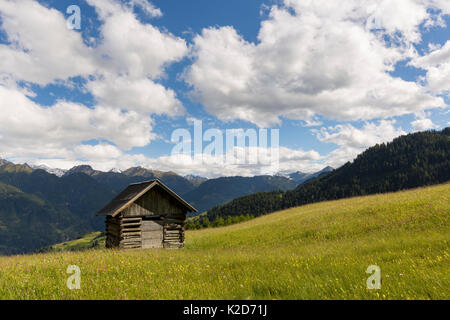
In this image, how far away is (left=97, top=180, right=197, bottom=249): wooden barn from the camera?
22.4 meters

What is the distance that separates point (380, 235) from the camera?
14844mm

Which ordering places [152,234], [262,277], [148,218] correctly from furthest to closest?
1. [148,218]
2. [152,234]
3. [262,277]

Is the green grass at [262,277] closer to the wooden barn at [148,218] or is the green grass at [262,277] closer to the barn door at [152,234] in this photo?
the wooden barn at [148,218]

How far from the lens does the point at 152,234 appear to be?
78.4ft

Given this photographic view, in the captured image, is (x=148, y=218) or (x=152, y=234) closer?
(x=152, y=234)

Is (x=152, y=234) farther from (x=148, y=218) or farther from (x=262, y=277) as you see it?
(x=262, y=277)

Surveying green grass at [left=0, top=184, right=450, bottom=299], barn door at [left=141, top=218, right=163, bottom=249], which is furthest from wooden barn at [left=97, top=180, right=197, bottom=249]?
green grass at [left=0, top=184, right=450, bottom=299]

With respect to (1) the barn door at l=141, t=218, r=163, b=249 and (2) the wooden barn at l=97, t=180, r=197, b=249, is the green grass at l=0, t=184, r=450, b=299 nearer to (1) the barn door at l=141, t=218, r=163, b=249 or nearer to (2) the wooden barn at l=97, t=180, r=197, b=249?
(2) the wooden barn at l=97, t=180, r=197, b=249

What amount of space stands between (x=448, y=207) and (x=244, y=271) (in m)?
15.6

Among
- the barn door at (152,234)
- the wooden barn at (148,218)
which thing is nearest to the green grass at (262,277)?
the wooden barn at (148,218)

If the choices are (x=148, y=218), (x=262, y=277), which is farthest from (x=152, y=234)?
(x=262, y=277)

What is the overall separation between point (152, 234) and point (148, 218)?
5.07 ft
